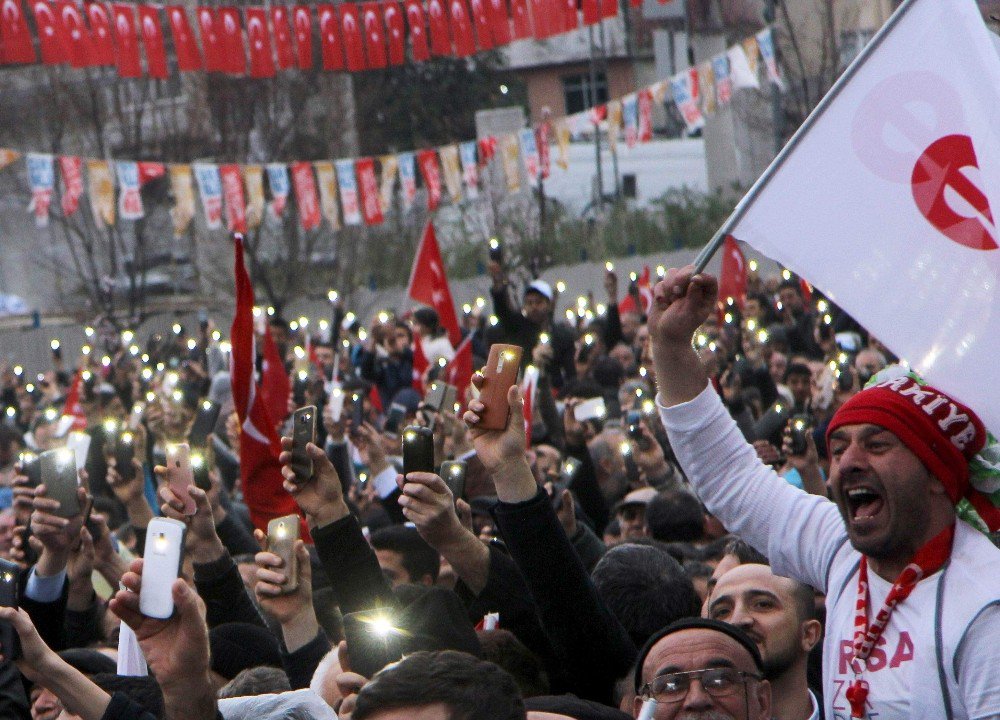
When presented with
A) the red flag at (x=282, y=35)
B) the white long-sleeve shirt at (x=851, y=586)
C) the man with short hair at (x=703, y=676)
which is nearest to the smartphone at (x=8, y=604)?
the man with short hair at (x=703, y=676)

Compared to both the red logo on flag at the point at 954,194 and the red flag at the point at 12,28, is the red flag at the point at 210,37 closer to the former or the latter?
the red flag at the point at 12,28

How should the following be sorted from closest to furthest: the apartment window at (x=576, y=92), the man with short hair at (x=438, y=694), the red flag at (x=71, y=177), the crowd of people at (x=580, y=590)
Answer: the man with short hair at (x=438, y=694), the crowd of people at (x=580, y=590), the red flag at (x=71, y=177), the apartment window at (x=576, y=92)

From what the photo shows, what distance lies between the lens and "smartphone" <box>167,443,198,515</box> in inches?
204

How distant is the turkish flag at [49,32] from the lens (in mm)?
17859

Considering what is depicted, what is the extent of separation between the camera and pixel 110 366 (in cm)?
1789

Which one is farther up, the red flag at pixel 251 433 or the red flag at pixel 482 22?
the red flag at pixel 482 22

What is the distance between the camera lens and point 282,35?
20422mm

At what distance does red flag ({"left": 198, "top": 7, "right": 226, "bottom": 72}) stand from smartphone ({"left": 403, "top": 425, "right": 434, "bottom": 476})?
51.6 feet

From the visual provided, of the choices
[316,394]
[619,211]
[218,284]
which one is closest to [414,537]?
[316,394]

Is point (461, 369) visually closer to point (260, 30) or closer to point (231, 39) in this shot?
point (231, 39)

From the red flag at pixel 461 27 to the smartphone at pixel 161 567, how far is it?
1701 cm

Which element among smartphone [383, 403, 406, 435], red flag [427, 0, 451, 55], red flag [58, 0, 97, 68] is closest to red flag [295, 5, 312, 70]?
red flag [427, 0, 451, 55]

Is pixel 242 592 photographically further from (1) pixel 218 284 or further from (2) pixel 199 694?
(1) pixel 218 284

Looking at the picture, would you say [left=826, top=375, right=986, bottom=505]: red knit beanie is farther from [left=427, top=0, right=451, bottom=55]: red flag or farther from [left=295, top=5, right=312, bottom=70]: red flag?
[left=295, top=5, right=312, bottom=70]: red flag
